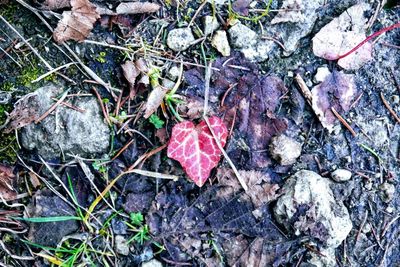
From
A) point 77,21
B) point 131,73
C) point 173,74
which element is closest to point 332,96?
point 173,74

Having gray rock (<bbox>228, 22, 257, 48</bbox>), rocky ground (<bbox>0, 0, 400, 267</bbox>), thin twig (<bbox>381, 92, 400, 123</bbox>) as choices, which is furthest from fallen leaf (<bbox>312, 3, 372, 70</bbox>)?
gray rock (<bbox>228, 22, 257, 48</bbox>)

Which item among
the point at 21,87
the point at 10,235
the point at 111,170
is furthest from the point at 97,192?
the point at 21,87

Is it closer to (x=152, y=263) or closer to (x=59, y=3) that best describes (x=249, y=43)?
(x=59, y=3)

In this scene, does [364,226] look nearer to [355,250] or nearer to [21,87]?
[355,250]

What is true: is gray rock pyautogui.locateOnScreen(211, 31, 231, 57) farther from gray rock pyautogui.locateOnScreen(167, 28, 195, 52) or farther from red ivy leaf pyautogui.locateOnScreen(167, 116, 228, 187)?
red ivy leaf pyautogui.locateOnScreen(167, 116, 228, 187)

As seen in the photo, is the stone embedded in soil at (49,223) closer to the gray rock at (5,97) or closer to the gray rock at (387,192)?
the gray rock at (5,97)

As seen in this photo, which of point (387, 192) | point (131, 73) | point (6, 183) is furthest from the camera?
point (387, 192)

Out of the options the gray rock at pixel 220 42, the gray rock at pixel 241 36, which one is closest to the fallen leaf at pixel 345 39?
the gray rock at pixel 241 36

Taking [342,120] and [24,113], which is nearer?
[24,113]
